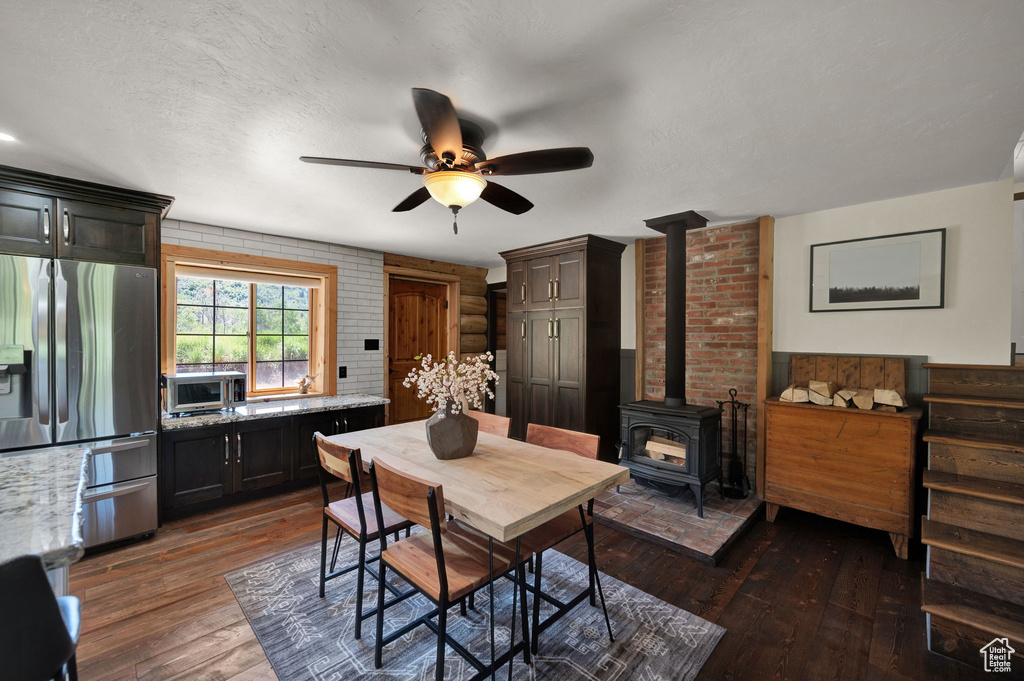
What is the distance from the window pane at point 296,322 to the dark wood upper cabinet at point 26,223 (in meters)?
1.81

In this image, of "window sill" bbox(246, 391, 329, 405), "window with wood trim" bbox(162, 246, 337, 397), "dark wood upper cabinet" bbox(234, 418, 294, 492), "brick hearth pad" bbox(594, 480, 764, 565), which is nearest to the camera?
"brick hearth pad" bbox(594, 480, 764, 565)

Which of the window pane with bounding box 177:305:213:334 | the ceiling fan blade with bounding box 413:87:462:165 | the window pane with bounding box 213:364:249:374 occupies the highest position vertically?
the ceiling fan blade with bounding box 413:87:462:165

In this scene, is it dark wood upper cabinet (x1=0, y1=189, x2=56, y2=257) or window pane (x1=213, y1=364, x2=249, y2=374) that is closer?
dark wood upper cabinet (x1=0, y1=189, x2=56, y2=257)

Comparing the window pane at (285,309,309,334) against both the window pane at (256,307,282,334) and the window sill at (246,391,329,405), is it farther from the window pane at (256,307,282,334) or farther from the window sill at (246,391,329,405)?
the window sill at (246,391,329,405)

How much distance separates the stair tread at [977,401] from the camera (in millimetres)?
2270

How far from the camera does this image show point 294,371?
14.1 ft

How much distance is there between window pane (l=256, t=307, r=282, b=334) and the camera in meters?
4.05

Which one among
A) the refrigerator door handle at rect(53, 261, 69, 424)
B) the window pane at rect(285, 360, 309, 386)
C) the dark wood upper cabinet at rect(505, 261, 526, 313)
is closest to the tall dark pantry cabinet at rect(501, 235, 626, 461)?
the dark wood upper cabinet at rect(505, 261, 526, 313)

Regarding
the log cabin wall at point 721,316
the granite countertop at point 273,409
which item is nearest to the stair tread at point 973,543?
the log cabin wall at point 721,316

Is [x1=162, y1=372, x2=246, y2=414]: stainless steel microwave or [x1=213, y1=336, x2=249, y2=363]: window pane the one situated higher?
[x1=213, y1=336, x2=249, y2=363]: window pane

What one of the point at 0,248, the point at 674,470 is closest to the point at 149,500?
the point at 0,248

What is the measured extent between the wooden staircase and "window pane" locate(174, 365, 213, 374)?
5.03 meters

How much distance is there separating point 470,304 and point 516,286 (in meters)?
1.18

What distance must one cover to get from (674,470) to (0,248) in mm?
4546
